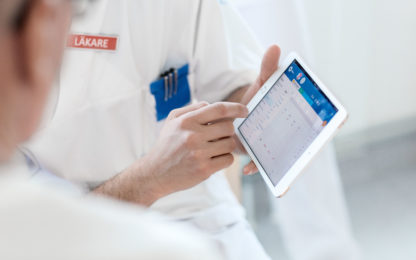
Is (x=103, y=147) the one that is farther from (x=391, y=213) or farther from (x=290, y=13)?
(x=391, y=213)

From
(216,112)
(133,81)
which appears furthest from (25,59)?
(133,81)

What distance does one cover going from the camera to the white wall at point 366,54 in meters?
1.70

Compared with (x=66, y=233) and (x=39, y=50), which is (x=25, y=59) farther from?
(x=66, y=233)

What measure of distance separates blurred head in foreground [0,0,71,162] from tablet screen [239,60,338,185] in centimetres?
49

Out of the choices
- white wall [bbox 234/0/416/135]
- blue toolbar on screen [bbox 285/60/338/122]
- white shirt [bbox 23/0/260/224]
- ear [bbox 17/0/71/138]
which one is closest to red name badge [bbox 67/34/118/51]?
white shirt [bbox 23/0/260/224]

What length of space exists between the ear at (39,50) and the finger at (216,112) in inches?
16.5

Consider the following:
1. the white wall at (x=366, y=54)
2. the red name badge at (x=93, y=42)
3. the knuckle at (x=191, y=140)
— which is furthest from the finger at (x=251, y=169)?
the white wall at (x=366, y=54)

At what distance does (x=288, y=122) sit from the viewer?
2.72 ft

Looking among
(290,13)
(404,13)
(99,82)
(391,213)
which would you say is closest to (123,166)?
(99,82)

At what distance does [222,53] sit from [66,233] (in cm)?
69

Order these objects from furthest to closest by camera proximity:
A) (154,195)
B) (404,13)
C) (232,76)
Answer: (404,13) < (232,76) < (154,195)

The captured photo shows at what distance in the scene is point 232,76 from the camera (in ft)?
3.24

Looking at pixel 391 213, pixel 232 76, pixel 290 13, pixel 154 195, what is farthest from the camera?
pixel 391 213

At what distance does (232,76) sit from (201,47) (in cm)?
9
